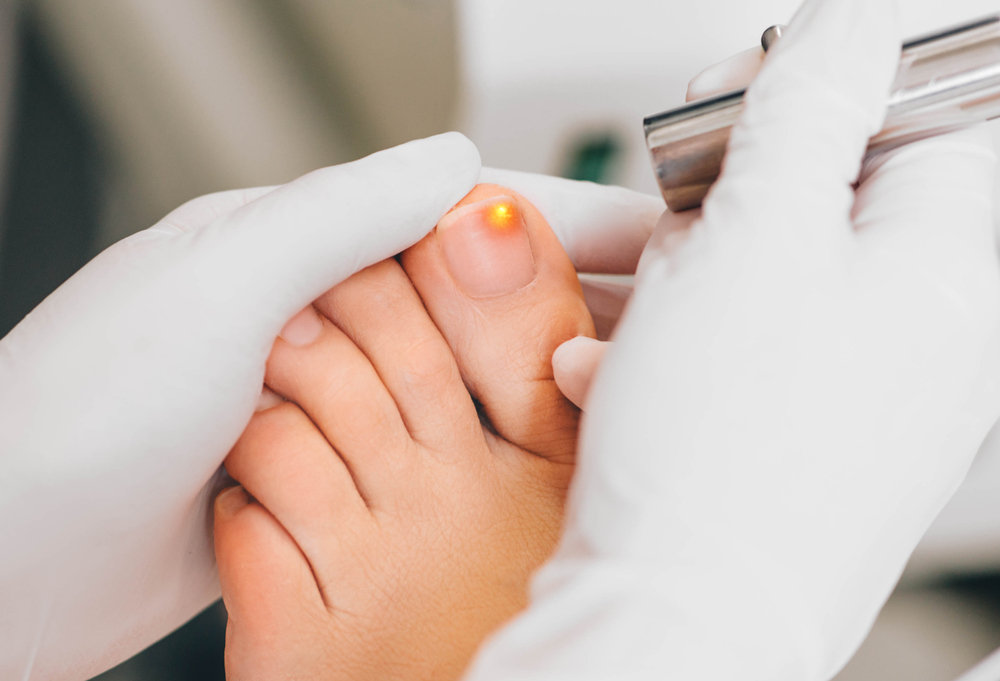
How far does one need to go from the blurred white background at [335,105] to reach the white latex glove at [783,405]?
0.36m

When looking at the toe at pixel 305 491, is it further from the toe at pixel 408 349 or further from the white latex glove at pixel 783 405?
the white latex glove at pixel 783 405

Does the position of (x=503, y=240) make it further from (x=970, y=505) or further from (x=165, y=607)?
(x=970, y=505)

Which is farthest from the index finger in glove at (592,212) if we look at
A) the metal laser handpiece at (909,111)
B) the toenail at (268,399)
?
the toenail at (268,399)

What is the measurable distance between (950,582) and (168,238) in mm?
900

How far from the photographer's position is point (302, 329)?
612mm

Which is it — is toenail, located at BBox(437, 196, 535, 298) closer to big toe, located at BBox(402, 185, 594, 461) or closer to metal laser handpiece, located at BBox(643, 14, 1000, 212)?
big toe, located at BBox(402, 185, 594, 461)

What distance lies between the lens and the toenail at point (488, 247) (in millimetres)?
588

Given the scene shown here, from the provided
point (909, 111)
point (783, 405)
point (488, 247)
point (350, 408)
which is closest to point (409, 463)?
point (350, 408)

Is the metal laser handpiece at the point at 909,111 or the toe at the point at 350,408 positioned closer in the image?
the metal laser handpiece at the point at 909,111

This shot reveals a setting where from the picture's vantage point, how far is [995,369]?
0.46 metres

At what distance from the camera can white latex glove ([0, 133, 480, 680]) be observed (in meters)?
0.49

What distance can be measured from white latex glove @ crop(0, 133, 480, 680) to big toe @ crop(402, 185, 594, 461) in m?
0.04

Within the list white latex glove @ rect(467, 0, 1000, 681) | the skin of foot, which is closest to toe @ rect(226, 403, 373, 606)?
the skin of foot

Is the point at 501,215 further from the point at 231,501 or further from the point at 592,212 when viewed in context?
the point at 231,501
